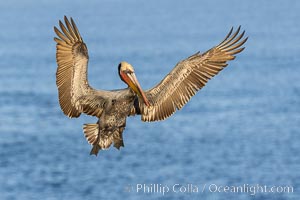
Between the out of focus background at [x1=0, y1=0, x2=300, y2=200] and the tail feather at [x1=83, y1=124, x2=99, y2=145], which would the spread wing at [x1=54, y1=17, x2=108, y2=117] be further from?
the out of focus background at [x1=0, y1=0, x2=300, y2=200]

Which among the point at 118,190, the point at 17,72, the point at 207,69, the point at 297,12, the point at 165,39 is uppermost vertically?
the point at 297,12

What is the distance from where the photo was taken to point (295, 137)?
124ft

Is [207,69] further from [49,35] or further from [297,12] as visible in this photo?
[297,12]

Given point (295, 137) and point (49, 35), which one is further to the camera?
point (49, 35)

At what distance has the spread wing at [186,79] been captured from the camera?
41.7 ft

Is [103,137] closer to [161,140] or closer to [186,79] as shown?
[186,79]

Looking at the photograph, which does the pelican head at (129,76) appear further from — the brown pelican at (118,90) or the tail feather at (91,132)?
the tail feather at (91,132)

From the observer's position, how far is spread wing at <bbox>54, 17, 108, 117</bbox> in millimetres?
12062

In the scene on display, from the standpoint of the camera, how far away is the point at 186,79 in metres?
13.0

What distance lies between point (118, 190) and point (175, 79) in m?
17.2

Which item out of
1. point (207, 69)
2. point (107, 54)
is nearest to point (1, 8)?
point (107, 54)

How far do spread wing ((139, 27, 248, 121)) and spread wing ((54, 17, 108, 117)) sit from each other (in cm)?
78

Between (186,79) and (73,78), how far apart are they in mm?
1568

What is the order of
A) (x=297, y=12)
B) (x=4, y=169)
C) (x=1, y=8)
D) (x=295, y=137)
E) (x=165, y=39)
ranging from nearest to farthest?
(x=4, y=169)
(x=295, y=137)
(x=165, y=39)
(x=297, y=12)
(x=1, y=8)
